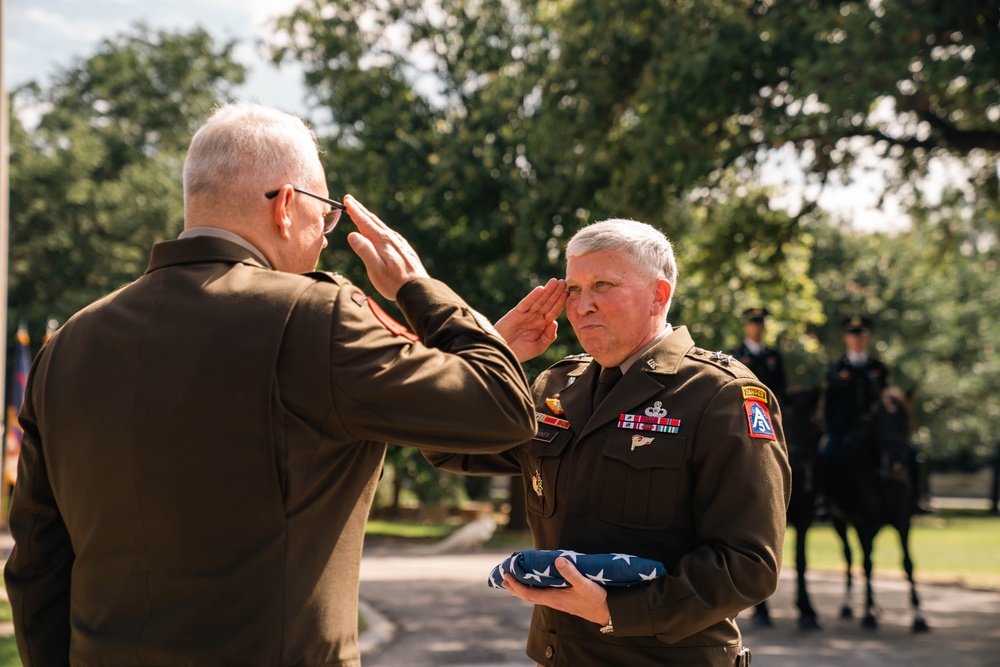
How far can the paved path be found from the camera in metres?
8.70

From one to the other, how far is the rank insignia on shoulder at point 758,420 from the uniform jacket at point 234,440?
2.96 feet

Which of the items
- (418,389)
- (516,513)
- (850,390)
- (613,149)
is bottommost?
(516,513)

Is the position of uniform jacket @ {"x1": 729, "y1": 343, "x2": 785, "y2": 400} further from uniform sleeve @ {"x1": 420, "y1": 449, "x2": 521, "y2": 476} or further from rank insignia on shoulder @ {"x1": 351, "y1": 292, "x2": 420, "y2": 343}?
rank insignia on shoulder @ {"x1": 351, "y1": 292, "x2": 420, "y2": 343}

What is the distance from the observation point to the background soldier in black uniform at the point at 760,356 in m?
10.3

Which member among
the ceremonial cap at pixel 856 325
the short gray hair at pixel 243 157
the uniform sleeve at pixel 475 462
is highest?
the ceremonial cap at pixel 856 325

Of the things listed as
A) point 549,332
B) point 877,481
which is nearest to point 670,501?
point 549,332

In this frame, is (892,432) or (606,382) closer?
(606,382)

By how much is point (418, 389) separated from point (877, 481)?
9880 millimetres

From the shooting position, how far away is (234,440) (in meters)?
1.91

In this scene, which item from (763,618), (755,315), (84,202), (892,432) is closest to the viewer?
(892,432)

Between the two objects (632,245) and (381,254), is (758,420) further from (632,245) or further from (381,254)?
(381,254)

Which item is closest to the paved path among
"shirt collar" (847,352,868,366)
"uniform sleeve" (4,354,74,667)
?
"shirt collar" (847,352,868,366)

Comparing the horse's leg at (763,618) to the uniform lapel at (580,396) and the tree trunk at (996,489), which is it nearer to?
the uniform lapel at (580,396)

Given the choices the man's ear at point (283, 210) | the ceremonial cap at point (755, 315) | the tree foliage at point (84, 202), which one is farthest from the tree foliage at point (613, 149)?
the man's ear at point (283, 210)
